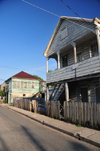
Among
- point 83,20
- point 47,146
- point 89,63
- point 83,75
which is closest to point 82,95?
point 83,75

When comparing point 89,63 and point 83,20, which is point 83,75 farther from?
point 83,20

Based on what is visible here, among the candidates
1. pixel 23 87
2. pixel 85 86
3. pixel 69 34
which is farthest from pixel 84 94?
pixel 23 87

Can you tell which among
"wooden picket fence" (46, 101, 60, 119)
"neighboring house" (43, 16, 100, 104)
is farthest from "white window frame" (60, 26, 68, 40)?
"wooden picket fence" (46, 101, 60, 119)

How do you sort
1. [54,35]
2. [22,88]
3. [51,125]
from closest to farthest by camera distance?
[51,125]
[54,35]
[22,88]

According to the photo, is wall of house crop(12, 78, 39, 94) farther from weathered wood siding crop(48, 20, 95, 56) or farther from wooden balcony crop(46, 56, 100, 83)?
wooden balcony crop(46, 56, 100, 83)

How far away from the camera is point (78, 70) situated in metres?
10.2

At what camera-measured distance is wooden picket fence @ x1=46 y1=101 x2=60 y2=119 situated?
9.87 metres

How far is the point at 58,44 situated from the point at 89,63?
486 centimetres

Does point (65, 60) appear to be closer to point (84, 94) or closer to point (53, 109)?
point (84, 94)

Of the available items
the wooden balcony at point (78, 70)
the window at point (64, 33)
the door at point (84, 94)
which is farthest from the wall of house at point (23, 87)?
the door at point (84, 94)

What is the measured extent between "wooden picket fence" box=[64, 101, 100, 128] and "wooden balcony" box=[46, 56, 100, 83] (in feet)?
8.34

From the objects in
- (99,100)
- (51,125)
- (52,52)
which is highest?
(52,52)

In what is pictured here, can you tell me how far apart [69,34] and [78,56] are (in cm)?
225

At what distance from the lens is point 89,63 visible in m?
9.25
